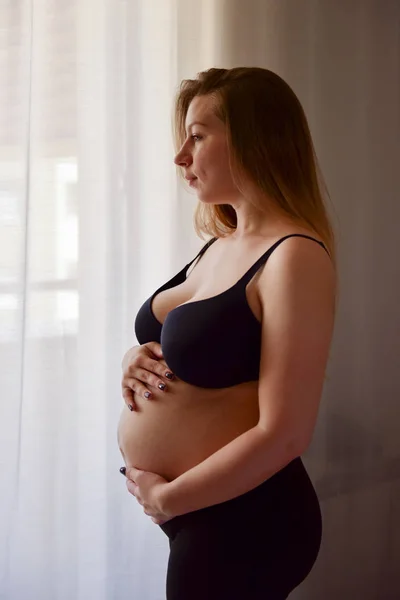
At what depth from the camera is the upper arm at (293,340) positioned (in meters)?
0.89

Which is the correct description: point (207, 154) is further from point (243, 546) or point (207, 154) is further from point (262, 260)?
point (243, 546)

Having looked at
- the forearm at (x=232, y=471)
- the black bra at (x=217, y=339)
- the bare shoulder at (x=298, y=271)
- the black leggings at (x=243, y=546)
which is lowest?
the black leggings at (x=243, y=546)

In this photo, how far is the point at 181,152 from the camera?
1070mm

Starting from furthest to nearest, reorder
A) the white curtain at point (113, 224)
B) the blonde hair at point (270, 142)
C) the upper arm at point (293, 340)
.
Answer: the white curtain at point (113, 224)
the blonde hair at point (270, 142)
the upper arm at point (293, 340)

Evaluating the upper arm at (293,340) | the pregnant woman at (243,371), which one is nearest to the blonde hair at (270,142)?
the pregnant woman at (243,371)

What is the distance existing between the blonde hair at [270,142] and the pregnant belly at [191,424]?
0.30 m

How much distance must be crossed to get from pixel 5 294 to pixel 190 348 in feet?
1.79

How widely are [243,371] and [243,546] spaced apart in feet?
0.86

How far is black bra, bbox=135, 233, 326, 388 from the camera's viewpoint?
93 cm

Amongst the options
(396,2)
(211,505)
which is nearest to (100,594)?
(211,505)

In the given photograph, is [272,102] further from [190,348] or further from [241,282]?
[190,348]

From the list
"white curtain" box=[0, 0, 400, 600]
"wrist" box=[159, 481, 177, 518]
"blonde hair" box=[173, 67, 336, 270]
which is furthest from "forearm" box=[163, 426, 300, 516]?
"white curtain" box=[0, 0, 400, 600]

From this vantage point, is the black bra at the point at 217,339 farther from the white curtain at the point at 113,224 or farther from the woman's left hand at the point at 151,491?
the white curtain at the point at 113,224

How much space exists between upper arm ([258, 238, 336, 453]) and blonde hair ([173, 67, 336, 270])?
13 centimetres
